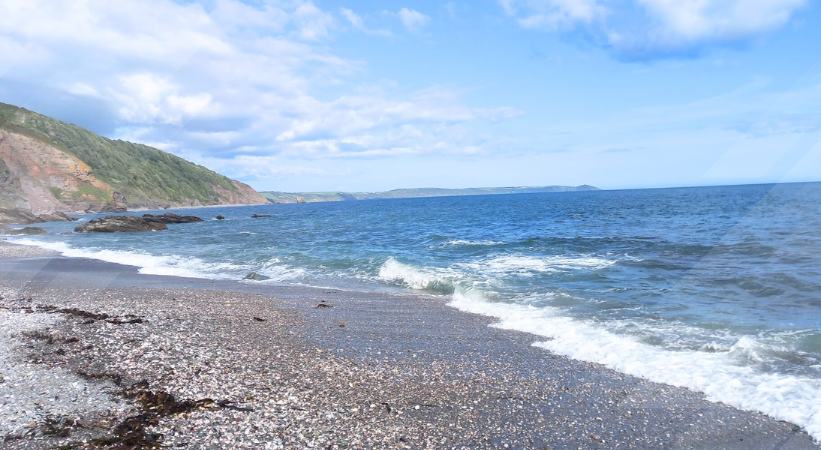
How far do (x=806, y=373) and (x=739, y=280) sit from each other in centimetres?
966

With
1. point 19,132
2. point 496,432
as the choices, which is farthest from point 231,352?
point 19,132

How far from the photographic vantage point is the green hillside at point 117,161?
13662 centimetres

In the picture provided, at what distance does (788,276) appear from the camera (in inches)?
672

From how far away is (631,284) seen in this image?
17531 mm

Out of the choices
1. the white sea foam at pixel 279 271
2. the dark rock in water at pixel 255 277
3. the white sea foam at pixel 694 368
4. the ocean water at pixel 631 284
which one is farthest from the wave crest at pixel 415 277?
the white sea foam at pixel 694 368

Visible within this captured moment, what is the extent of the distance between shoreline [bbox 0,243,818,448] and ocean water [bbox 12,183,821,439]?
40.6 inches

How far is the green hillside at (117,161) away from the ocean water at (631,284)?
11877 cm

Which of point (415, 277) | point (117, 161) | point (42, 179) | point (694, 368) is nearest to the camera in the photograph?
point (694, 368)

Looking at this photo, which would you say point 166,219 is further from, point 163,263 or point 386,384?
point 386,384

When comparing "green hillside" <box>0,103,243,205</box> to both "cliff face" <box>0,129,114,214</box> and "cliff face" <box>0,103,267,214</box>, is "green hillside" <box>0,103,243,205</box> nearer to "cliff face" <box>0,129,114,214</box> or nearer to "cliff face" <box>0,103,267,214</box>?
"cliff face" <box>0,103,267,214</box>

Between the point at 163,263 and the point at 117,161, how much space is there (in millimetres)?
155591

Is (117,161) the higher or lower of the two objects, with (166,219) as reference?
higher

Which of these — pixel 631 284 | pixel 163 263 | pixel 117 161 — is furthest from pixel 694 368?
pixel 117 161

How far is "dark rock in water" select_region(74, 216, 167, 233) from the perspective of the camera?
51656 mm
